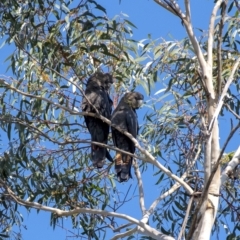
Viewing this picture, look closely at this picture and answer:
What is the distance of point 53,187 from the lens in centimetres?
551

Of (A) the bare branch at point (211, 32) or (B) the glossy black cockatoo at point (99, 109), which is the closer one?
(A) the bare branch at point (211, 32)

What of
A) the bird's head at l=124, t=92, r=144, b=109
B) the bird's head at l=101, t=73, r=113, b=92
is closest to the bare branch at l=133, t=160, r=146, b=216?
the bird's head at l=124, t=92, r=144, b=109

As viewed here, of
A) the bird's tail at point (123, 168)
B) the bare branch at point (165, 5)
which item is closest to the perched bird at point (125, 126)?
the bird's tail at point (123, 168)

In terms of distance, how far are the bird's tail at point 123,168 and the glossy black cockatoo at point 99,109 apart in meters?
0.14

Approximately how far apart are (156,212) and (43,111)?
1004 mm

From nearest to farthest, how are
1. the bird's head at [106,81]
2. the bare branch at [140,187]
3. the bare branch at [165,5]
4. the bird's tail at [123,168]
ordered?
the bare branch at [140,187] < the bare branch at [165,5] < the bird's tail at [123,168] < the bird's head at [106,81]

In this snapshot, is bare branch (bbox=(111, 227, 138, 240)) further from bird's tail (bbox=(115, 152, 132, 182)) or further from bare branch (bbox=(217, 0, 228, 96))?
bare branch (bbox=(217, 0, 228, 96))

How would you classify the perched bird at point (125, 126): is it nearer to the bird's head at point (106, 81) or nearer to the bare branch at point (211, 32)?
the bird's head at point (106, 81)

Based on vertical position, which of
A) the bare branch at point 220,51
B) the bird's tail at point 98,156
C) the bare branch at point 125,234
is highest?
the bare branch at point 220,51

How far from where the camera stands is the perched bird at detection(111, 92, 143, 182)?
535 cm

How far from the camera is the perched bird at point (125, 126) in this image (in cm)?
535

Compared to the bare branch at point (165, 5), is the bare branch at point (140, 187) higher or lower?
lower

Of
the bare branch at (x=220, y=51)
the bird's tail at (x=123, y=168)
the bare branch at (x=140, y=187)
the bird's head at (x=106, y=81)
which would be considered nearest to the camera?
the bare branch at (x=220, y=51)

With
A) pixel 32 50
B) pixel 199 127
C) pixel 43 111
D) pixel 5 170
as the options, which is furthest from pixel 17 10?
pixel 199 127
